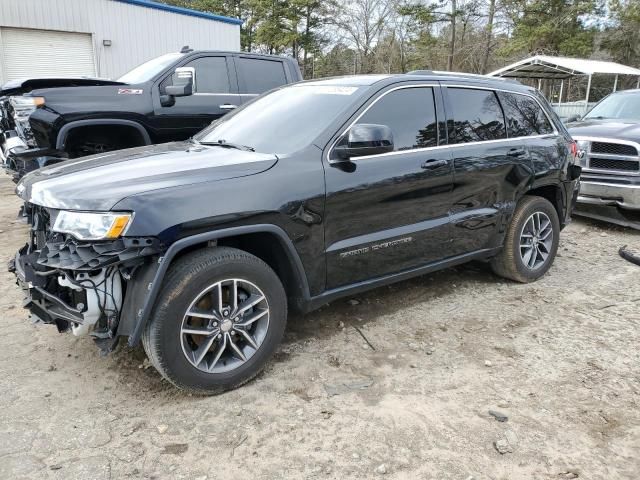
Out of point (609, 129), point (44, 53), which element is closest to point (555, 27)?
point (609, 129)

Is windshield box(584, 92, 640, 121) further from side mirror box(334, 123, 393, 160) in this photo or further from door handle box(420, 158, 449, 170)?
side mirror box(334, 123, 393, 160)

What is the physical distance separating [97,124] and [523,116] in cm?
447

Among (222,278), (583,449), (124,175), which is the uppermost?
(124,175)

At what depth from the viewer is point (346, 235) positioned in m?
3.42

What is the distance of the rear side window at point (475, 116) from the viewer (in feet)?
13.6

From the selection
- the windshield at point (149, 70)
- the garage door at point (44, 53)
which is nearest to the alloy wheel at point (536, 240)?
the windshield at point (149, 70)

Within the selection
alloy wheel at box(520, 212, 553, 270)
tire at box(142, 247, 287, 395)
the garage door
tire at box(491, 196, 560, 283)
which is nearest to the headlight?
tire at box(142, 247, 287, 395)

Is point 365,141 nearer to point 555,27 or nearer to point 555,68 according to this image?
point 555,68

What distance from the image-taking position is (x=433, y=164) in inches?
152

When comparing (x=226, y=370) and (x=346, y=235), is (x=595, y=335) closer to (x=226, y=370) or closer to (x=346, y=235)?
(x=346, y=235)

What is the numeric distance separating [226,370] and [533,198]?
328 centimetres

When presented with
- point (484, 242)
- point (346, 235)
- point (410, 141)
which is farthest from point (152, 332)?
point (484, 242)

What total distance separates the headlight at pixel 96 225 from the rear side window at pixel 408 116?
176 centimetres

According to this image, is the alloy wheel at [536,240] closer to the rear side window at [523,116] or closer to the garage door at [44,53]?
the rear side window at [523,116]
